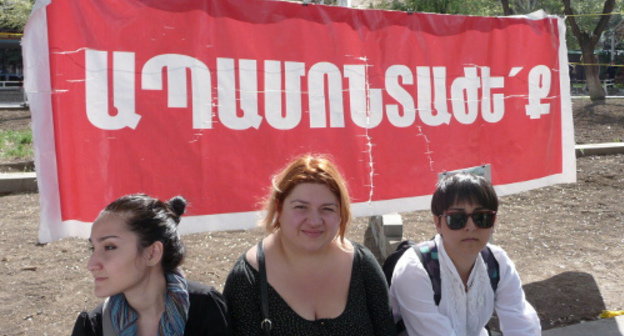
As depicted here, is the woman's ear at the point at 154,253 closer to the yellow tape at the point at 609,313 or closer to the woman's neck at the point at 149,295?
the woman's neck at the point at 149,295

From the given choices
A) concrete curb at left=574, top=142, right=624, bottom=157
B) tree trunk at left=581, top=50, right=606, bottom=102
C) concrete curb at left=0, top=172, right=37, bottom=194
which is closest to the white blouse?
concrete curb at left=0, top=172, right=37, bottom=194

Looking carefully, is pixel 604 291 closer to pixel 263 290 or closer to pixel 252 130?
pixel 252 130

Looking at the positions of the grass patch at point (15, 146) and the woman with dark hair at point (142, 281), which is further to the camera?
the grass patch at point (15, 146)

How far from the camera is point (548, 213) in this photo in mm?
7160

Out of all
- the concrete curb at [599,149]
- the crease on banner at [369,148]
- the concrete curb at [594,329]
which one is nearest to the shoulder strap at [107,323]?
the crease on banner at [369,148]

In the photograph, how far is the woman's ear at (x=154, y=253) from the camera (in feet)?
7.57

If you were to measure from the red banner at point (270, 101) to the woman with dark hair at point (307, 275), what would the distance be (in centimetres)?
120

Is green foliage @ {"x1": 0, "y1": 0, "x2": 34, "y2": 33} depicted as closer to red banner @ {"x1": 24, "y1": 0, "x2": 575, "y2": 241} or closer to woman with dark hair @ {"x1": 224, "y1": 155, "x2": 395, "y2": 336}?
red banner @ {"x1": 24, "y1": 0, "x2": 575, "y2": 241}

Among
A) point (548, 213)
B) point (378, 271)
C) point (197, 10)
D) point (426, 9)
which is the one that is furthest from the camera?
point (426, 9)

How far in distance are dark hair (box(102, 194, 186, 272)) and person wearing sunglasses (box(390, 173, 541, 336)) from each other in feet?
3.26

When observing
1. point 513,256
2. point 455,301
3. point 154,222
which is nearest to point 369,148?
point 455,301

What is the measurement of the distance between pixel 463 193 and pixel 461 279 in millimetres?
384

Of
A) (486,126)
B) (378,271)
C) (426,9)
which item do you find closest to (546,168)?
(486,126)

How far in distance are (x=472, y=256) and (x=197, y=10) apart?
2.07 m
